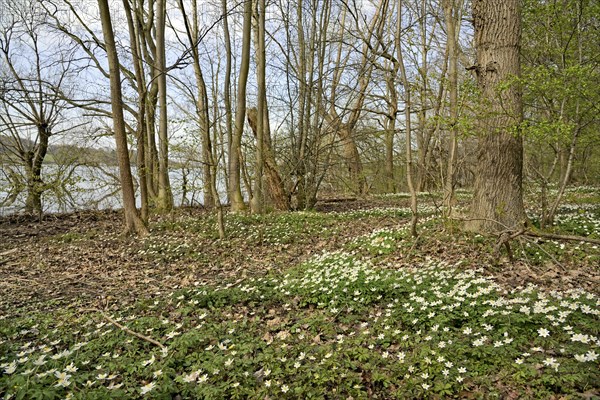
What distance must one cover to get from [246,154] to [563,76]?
8.96 meters

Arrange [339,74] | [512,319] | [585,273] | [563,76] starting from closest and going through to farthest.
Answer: [512,319] → [585,273] → [563,76] → [339,74]

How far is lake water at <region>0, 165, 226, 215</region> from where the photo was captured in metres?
11.5

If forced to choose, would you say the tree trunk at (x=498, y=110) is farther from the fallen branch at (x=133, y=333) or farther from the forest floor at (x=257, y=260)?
the fallen branch at (x=133, y=333)

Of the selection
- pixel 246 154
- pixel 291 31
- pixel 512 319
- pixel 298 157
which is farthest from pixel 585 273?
pixel 291 31

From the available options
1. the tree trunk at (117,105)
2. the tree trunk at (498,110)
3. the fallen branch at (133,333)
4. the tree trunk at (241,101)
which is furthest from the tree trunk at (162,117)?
the tree trunk at (498,110)

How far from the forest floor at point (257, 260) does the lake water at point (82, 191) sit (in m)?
1.32

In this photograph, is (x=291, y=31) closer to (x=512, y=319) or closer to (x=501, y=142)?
(x=501, y=142)

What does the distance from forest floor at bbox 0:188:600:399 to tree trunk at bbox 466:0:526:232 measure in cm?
65

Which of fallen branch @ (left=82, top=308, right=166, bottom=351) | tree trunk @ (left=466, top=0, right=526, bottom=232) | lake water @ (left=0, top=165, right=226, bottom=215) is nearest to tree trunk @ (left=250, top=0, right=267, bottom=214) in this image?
lake water @ (left=0, top=165, right=226, bottom=215)

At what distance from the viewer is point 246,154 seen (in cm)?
1264

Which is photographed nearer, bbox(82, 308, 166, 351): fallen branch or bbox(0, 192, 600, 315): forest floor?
bbox(82, 308, 166, 351): fallen branch

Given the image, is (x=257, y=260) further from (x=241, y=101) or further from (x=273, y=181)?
(x=273, y=181)

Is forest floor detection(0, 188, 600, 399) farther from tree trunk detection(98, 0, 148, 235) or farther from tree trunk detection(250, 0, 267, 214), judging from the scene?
tree trunk detection(98, 0, 148, 235)

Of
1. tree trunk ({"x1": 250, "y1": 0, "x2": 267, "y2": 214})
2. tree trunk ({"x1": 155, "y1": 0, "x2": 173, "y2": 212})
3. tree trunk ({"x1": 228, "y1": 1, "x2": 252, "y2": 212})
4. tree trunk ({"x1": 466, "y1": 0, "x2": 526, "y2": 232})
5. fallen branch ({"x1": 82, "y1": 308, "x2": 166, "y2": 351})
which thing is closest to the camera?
fallen branch ({"x1": 82, "y1": 308, "x2": 166, "y2": 351})
